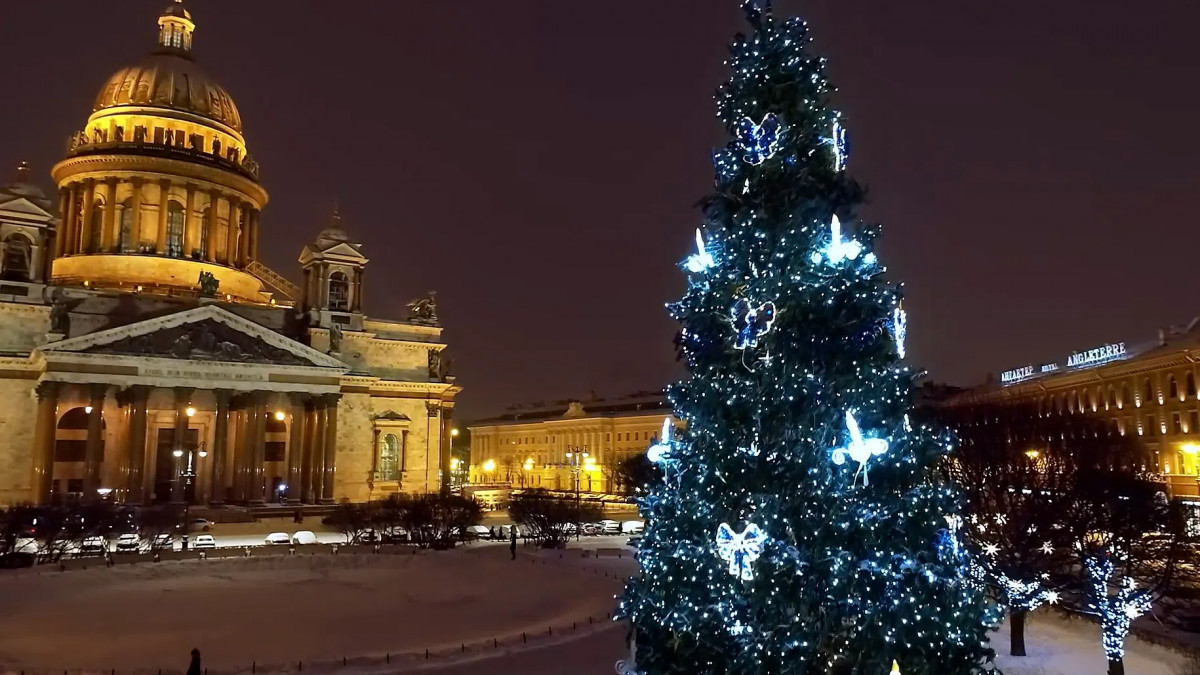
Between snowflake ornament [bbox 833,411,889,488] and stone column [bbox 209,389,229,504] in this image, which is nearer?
snowflake ornament [bbox 833,411,889,488]

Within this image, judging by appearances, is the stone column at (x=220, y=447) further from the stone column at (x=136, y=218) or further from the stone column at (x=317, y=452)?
the stone column at (x=136, y=218)

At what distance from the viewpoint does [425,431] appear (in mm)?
65438

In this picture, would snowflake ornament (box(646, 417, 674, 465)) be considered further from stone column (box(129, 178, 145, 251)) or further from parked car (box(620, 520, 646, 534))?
stone column (box(129, 178, 145, 251))

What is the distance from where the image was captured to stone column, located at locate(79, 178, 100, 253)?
219 feet

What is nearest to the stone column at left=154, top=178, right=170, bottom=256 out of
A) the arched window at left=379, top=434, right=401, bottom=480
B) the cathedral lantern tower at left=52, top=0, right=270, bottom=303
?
the cathedral lantern tower at left=52, top=0, right=270, bottom=303

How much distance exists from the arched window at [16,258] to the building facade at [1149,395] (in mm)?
58233

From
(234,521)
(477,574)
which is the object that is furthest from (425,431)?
(477,574)

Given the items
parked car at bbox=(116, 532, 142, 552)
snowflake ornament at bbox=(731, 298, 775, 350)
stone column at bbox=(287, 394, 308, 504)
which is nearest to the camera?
snowflake ornament at bbox=(731, 298, 775, 350)

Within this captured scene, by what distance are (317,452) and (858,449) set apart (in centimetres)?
5297

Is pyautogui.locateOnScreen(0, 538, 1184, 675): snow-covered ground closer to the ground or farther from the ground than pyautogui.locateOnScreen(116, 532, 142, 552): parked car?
closer to the ground

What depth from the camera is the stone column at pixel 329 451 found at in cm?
5744

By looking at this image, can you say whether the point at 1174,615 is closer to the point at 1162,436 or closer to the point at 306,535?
the point at 306,535

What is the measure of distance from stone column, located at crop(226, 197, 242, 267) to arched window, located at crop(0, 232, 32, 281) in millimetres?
17900

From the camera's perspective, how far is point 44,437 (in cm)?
4869
